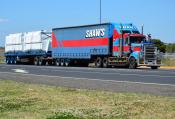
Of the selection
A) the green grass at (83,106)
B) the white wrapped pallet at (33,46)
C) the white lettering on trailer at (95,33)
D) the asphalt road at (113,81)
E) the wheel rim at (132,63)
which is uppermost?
the white lettering on trailer at (95,33)

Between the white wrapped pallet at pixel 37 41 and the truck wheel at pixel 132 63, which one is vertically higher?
the white wrapped pallet at pixel 37 41

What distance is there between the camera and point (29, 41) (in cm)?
6050

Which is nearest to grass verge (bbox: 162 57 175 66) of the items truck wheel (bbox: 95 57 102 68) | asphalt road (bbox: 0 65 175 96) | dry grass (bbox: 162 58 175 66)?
dry grass (bbox: 162 58 175 66)

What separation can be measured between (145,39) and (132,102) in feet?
102

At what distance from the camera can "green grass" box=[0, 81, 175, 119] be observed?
34.0ft

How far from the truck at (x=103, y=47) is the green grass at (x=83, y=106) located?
2806 cm

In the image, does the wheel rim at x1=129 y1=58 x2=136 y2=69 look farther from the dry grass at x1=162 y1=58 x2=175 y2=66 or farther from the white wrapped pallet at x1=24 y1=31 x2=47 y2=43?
the white wrapped pallet at x1=24 y1=31 x2=47 y2=43

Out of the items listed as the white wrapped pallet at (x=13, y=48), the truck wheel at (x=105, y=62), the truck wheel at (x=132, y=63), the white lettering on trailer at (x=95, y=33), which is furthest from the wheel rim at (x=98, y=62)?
the white wrapped pallet at (x=13, y=48)

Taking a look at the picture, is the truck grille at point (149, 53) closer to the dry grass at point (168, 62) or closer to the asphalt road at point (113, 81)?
the dry grass at point (168, 62)

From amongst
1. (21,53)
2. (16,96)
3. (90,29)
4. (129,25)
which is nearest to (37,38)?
(21,53)

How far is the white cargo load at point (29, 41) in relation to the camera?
57344 mm

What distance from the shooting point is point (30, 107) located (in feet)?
39.2

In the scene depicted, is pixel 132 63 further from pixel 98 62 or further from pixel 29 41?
pixel 29 41

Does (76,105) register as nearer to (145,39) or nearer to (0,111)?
(0,111)
